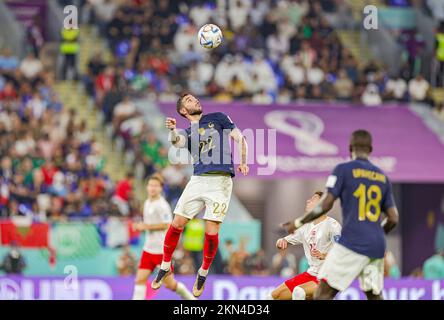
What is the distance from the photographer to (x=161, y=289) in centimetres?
2125

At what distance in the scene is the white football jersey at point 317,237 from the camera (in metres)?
15.5

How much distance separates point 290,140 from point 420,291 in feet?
24.4

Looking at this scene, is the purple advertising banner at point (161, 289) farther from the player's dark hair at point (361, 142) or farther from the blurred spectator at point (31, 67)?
the blurred spectator at point (31, 67)

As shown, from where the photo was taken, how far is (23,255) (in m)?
24.2

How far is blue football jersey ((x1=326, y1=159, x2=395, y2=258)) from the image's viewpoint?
508 inches

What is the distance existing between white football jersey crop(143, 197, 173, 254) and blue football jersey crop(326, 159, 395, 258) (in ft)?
18.9

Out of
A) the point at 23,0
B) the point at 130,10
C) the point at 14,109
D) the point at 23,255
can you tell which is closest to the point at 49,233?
the point at 23,255

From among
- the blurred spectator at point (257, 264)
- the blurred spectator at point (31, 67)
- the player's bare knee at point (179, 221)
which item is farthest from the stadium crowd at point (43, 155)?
the player's bare knee at point (179, 221)

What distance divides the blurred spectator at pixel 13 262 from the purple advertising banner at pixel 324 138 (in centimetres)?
569

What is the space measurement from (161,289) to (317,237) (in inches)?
248

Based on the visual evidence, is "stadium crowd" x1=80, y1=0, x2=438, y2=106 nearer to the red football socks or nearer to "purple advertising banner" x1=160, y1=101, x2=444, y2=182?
"purple advertising banner" x1=160, y1=101, x2=444, y2=182

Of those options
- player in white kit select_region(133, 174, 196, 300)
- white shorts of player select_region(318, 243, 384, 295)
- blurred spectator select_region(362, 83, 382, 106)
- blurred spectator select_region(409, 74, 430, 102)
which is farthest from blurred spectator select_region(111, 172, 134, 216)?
white shorts of player select_region(318, 243, 384, 295)
